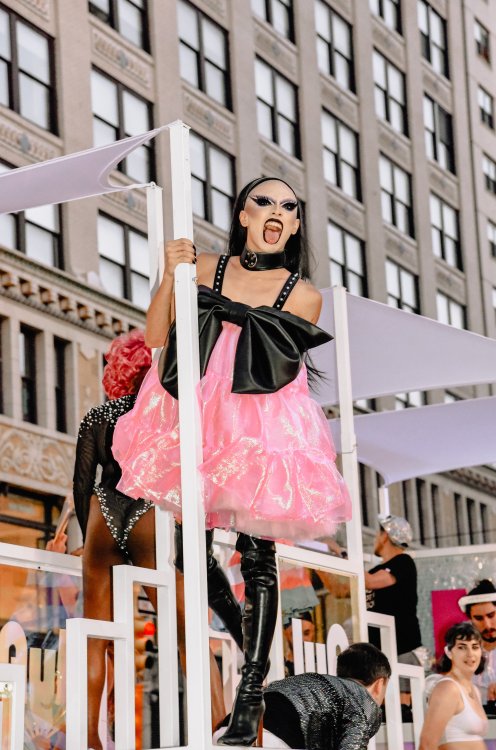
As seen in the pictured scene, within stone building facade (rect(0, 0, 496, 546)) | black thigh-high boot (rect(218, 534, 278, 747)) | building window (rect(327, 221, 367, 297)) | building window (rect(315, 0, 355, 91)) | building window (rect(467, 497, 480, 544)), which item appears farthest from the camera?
building window (rect(467, 497, 480, 544))

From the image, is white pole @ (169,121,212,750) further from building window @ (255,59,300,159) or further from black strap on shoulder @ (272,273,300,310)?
building window @ (255,59,300,159)

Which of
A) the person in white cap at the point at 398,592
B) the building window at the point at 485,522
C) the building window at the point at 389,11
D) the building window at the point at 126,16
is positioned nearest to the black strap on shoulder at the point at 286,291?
the person in white cap at the point at 398,592

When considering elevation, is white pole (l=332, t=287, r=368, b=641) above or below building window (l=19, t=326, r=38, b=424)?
below

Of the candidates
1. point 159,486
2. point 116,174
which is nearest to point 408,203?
point 116,174

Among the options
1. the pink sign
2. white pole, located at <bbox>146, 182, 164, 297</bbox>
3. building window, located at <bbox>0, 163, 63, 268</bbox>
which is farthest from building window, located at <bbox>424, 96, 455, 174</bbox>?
white pole, located at <bbox>146, 182, 164, 297</bbox>

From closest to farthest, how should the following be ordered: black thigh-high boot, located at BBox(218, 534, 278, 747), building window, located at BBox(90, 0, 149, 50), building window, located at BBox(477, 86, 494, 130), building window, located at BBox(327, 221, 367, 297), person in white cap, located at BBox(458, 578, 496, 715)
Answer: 1. black thigh-high boot, located at BBox(218, 534, 278, 747)
2. person in white cap, located at BBox(458, 578, 496, 715)
3. building window, located at BBox(90, 0, 149, 50)
4. building window, located at BBox(327, 221, 367, 297)
5. building window, located at BBox(477, 86, 494, 130)

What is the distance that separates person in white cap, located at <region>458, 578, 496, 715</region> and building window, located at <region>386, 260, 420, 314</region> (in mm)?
25118

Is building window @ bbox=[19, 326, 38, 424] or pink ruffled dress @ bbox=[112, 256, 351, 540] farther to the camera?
building window @ bbox=[19, 326, 38, 424]

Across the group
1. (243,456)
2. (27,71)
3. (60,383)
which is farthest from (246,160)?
(243,456)

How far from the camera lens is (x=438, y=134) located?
135 feet

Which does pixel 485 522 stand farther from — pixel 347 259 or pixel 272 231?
pixel 272 231

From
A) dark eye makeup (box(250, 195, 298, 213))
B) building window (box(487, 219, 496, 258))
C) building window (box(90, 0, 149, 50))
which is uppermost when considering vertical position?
building window (box(487, 219, 496, 258))

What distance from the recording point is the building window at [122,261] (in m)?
24.5

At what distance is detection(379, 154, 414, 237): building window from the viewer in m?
37.0
